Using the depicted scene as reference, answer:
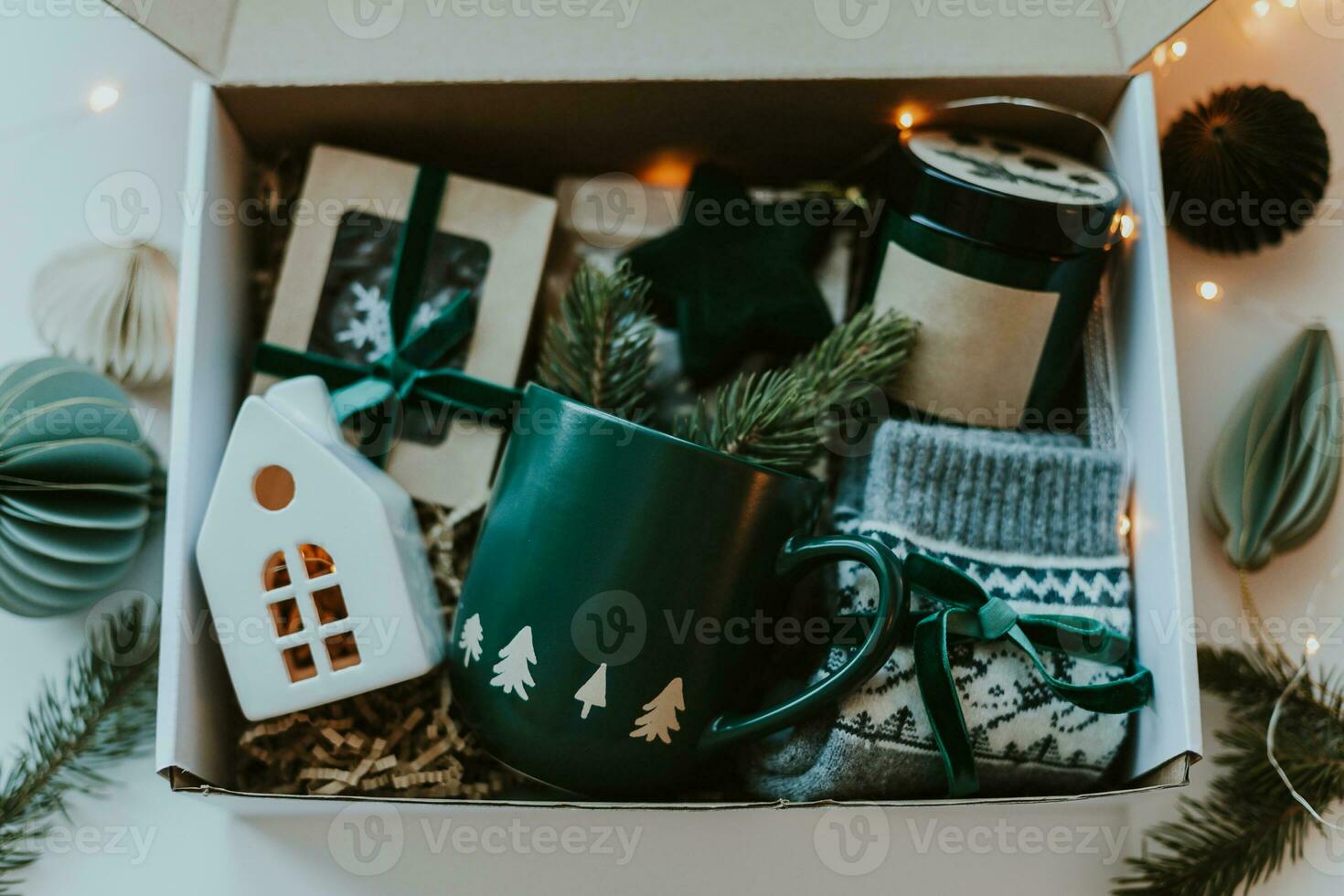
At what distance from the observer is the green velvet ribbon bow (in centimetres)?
67

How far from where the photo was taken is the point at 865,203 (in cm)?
89

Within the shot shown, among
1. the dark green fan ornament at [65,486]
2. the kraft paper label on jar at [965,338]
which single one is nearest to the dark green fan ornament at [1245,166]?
the kraft paper label on jar at [965,338]

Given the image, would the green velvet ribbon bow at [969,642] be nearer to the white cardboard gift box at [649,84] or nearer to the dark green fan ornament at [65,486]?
the white cardboard gift box at [649,84]

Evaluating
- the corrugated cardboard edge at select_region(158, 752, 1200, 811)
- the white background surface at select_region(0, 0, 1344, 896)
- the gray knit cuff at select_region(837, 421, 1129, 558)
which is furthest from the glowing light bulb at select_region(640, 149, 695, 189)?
the corrugated cardboard edge at select_region(158, 752, 1200, 811)

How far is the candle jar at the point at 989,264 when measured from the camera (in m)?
0.73

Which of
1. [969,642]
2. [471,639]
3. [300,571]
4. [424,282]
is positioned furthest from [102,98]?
[969,642]

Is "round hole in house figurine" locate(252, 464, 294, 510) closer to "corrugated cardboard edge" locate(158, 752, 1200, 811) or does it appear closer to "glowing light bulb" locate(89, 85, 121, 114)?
"corrugated cardboard edge" locate(158, 752, 1200, 811)

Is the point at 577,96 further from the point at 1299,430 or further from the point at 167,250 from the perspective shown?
the point at 1299,430

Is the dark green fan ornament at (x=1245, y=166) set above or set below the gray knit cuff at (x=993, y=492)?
above

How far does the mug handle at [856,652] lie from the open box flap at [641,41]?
0.34 meters

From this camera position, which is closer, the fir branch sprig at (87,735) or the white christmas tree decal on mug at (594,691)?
the white christmas tree decal on mug at (594,691)

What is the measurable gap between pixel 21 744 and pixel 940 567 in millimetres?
721

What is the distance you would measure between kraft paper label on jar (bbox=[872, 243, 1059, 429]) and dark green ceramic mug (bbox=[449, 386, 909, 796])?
0.17 meters

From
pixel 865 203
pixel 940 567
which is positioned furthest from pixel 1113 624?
pixel 865 203
